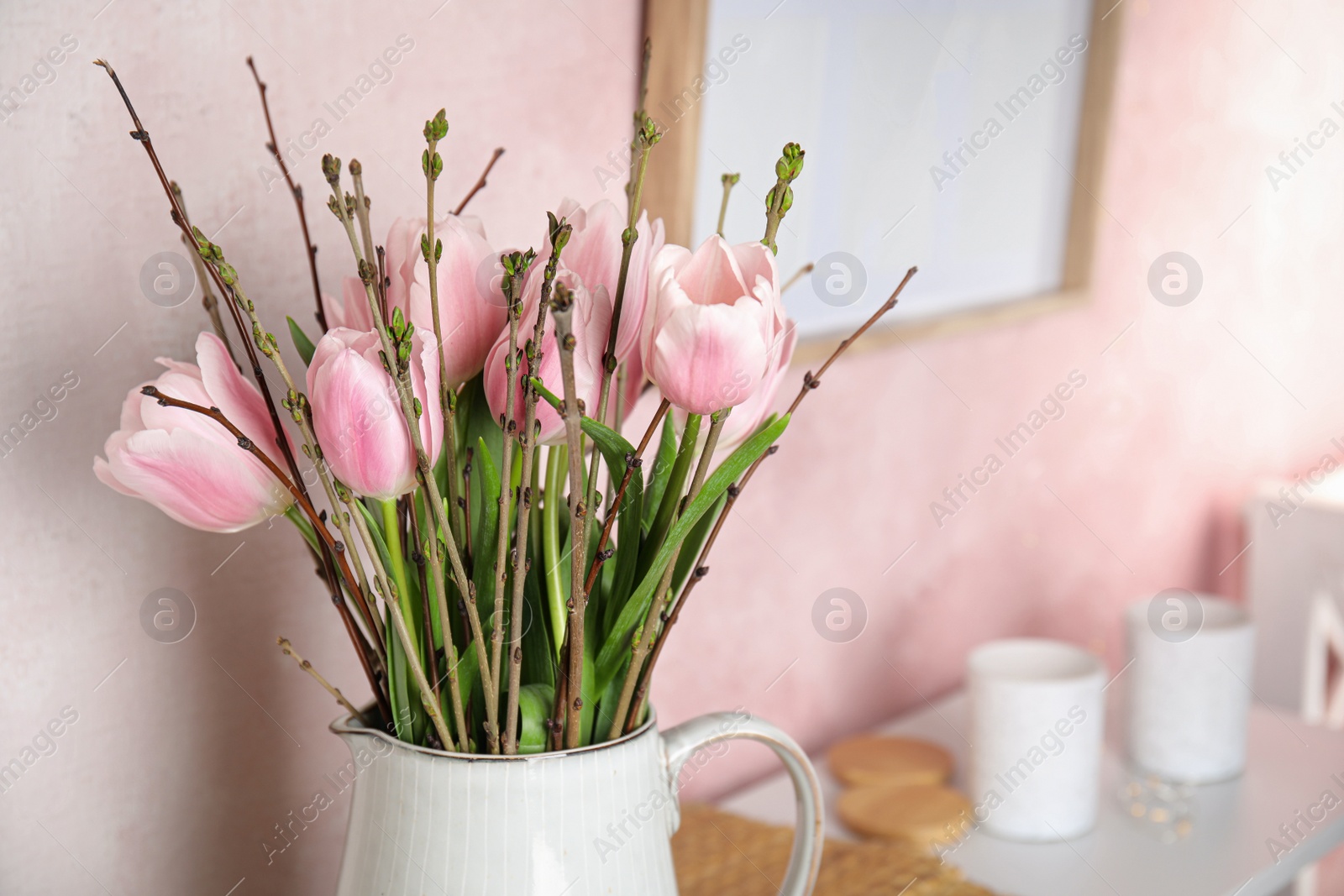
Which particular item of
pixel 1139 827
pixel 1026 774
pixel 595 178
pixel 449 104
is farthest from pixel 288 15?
pixel 1139 827

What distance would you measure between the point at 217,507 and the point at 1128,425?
1.26 m

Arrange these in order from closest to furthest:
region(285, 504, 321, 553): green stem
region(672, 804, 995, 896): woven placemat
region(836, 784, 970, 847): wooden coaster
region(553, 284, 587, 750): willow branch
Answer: region(553, 284, 587, 750): willow branch
region(285, 504, 321, 553): green stem
region(672, 804, 995, 896): woven placemat
region(836, 784, 970, 847): wooden coaster

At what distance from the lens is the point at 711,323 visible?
425 millimetres

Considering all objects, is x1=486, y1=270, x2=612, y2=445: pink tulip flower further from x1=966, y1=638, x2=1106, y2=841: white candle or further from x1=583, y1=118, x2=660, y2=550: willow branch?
x1=966, y1=638, x2=1106, y2=841: white candle

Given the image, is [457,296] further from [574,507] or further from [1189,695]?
[1189,695]

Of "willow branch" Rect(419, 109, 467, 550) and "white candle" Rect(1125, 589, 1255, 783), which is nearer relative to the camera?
"willow branch" Rect(419, 109, 467, 550)

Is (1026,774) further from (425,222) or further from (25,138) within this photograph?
(25,138)

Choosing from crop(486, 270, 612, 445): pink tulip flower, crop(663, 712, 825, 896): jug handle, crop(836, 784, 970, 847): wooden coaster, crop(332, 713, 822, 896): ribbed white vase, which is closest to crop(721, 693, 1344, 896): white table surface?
crop(836, 784, 970, 847): wooden coaster

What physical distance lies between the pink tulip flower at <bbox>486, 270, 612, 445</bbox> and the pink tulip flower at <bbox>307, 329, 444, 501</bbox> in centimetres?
3

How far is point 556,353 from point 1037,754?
63 cm

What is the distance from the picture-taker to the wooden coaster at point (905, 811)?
3.00 feet

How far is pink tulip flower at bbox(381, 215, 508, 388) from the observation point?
0.47m

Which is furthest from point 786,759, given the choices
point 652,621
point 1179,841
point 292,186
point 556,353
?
point 1179,841

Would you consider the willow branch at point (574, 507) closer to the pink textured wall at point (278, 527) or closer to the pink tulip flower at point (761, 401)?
the pink tulip flower at point (761, 401)
